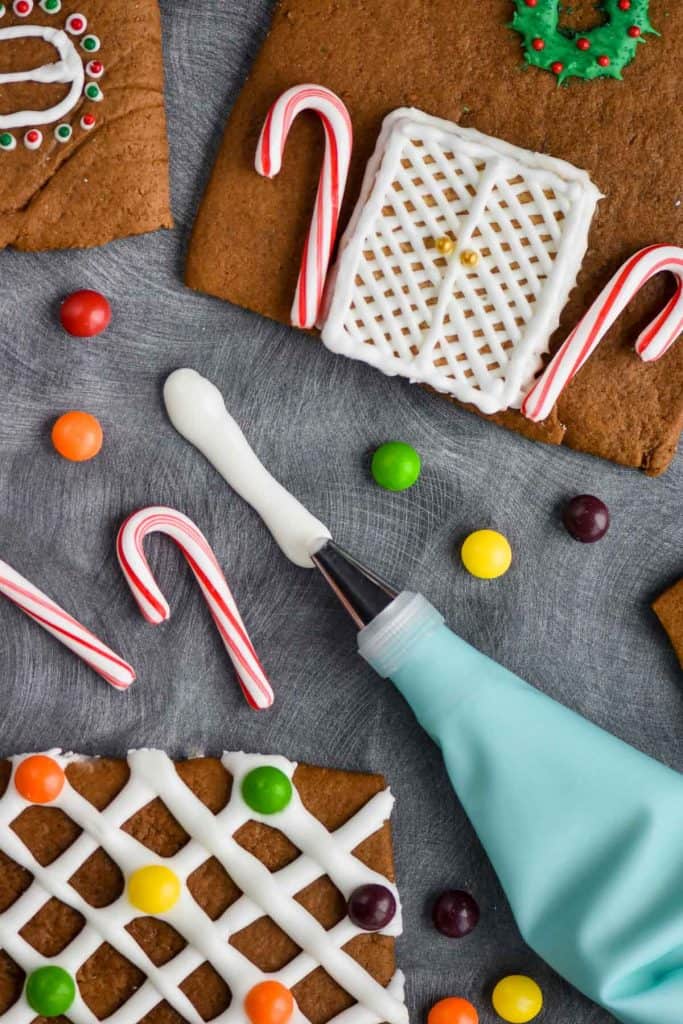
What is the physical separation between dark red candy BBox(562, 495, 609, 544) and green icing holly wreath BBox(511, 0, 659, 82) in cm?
82

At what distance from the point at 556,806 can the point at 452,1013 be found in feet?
1.58

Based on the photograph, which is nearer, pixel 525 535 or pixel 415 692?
pixel 415 692

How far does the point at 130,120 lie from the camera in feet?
6.51

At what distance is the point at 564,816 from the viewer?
2.00 meters

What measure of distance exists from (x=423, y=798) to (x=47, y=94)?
5.07ft

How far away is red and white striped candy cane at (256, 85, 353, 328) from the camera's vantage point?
195cm

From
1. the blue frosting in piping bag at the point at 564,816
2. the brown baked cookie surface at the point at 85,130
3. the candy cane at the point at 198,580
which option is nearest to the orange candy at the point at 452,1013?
the blue frosting in piping bag at the point at 564,816

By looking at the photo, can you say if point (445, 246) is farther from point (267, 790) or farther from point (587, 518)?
point (267, 790)

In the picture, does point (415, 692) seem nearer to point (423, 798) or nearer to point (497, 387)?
point (423, 798)

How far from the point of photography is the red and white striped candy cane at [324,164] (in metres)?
1.95

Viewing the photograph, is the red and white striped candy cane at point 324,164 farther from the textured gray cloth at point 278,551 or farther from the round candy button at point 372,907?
the round candy button at point 372,907

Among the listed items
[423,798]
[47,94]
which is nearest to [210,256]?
[47,94]

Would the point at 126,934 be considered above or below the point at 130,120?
below

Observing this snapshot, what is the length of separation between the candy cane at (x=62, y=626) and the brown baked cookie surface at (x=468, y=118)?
715 mm
